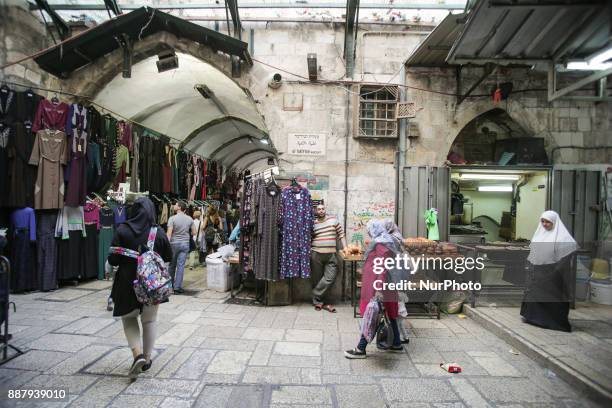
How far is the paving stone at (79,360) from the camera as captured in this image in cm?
362

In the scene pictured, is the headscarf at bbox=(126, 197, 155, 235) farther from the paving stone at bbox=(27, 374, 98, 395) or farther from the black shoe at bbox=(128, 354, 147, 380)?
the paving stone at bbox=(27, 374, 98, 395)

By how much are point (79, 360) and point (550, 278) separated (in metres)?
6.64

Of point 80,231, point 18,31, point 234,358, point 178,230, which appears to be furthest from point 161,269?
point 18,31

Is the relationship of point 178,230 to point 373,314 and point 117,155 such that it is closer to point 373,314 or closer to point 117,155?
point 117,155

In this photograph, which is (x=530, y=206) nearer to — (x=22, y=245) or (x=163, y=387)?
(x=163, y=387)

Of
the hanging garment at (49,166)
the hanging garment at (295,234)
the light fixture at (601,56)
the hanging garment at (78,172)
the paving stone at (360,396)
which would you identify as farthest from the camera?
the hanging garment at (78,172)

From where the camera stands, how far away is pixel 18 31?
6.56 meters

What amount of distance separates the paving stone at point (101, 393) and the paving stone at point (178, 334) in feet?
3.33

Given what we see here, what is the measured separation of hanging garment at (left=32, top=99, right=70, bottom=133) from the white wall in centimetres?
1009

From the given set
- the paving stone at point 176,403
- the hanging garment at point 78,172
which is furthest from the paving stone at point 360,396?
the hanging garment at point 78,172

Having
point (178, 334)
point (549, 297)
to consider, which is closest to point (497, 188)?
point (549, 297)

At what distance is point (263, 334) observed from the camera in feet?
16.0

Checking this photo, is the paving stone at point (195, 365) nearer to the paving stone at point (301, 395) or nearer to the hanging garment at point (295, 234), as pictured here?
the paving stone at point (301, 395)

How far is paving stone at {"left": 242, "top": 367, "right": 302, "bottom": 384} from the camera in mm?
3539
